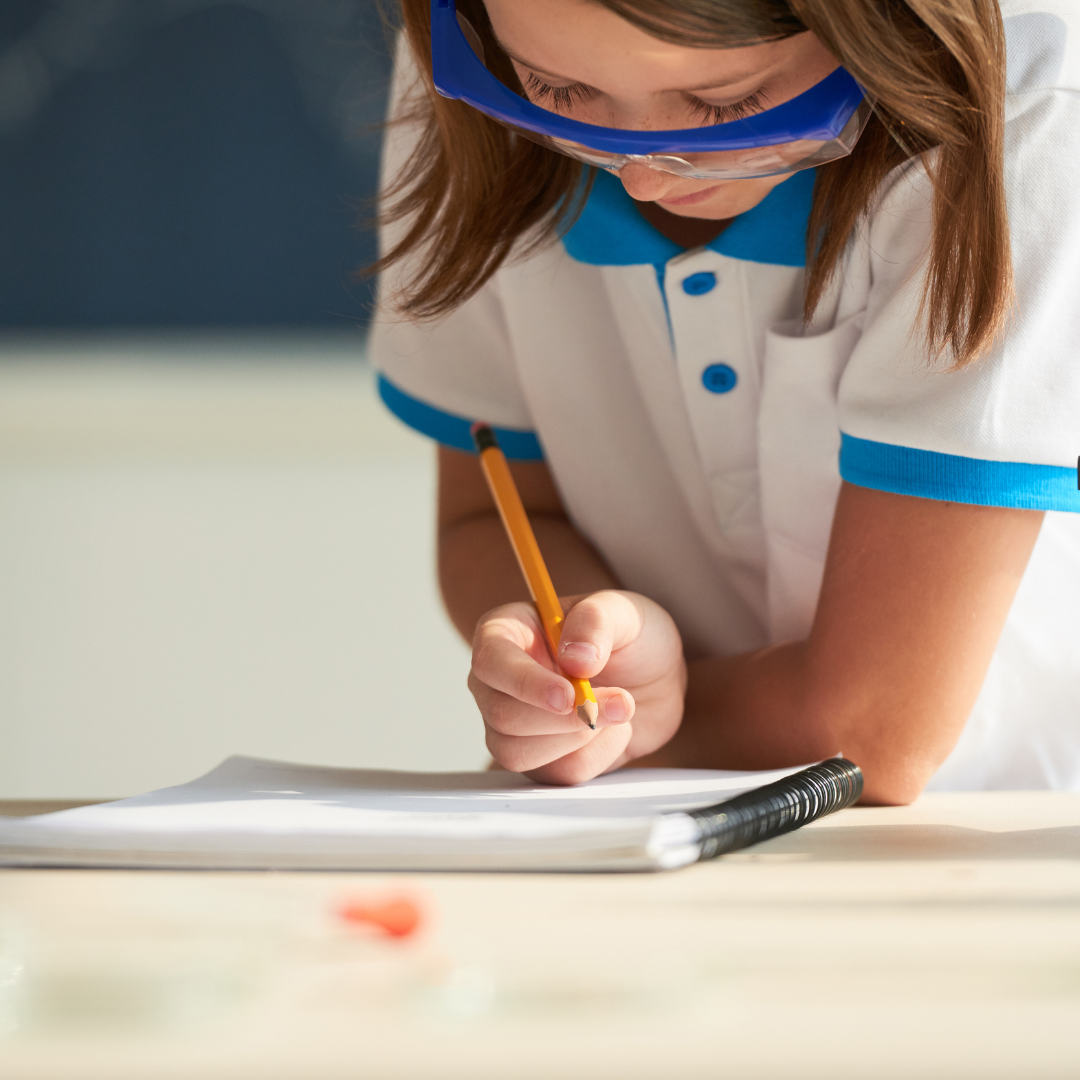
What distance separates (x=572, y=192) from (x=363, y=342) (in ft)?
3.27

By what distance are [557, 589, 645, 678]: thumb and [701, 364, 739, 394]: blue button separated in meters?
0.14

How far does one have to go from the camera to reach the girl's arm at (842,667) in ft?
1.47

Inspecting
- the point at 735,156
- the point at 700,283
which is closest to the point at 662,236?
the point at 700,283

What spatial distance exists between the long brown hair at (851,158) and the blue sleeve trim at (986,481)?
0.04 metres

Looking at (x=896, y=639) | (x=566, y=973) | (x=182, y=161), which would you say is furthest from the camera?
(x=182, y=161)

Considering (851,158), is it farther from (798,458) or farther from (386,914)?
(386,914)

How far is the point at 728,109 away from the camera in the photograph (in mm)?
420

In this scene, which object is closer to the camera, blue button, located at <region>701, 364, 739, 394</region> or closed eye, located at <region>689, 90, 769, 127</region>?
closed eye, located at <region>689, 90, 769, 127</region>

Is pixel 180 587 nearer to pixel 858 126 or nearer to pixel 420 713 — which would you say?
pixel 420 713

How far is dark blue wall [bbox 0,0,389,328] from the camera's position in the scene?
141cm

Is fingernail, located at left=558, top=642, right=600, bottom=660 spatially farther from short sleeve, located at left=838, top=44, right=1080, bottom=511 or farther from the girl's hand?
short sleeve, located at left=838, top=44, right=1080, bottom=511

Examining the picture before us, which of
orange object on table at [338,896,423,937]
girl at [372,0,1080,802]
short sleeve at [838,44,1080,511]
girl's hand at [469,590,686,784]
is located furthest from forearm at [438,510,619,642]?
orange object on table at [338,896,423,937]

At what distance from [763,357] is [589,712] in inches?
9.4

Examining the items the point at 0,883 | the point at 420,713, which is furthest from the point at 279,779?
the point at 420,713
